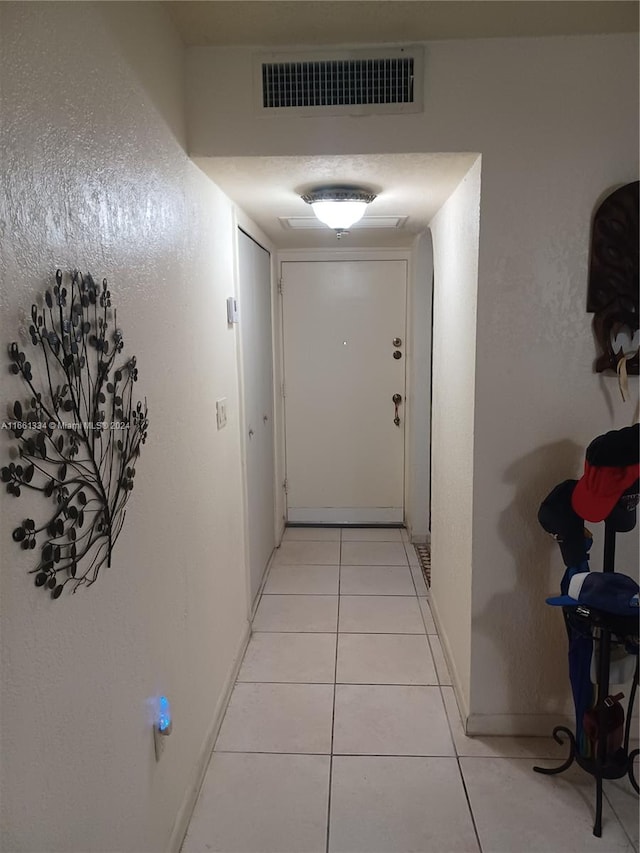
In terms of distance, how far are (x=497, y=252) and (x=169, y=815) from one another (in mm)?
1928

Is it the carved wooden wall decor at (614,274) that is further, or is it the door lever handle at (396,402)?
the door lever handle at (396,402)

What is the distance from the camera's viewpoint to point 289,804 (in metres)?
1.74

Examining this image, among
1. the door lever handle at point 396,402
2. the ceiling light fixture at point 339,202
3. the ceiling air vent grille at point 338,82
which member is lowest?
the door lever handle at point 396,402

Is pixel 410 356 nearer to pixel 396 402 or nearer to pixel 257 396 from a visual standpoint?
pixel 396 402

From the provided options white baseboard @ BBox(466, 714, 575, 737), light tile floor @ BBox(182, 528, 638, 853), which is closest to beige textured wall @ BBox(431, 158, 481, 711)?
white baseboard @ BBox(466, 714, 575, 737)

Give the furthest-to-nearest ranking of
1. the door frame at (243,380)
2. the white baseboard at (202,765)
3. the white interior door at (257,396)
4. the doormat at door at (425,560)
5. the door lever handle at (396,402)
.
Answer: the door lever handle at (396,402)
the doormat at door at (425,560)
the white interior door at (257,396)
the door frame at (243,380)
the white baseboard at (202,765)

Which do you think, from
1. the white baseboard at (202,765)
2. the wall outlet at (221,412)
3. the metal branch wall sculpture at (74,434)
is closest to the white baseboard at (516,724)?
the white baseboard at (202,765)

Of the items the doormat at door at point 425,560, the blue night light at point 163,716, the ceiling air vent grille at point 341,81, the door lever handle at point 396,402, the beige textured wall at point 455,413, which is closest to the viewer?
the blue night light at point 163,716

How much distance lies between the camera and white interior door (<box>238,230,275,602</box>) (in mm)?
2779

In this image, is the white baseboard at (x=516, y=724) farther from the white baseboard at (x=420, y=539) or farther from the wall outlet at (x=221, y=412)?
the white baseboard at (x=420, y=539)

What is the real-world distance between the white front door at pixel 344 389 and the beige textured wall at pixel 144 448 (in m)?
1.86

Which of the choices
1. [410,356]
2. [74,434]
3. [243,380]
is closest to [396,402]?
[410,356]

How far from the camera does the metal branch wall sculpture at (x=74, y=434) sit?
34.4 inches

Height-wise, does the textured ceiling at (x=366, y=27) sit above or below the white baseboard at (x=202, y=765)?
above
